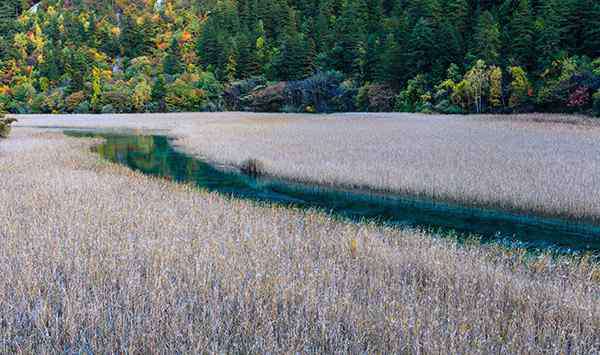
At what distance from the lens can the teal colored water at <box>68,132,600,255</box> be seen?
35.5 feet

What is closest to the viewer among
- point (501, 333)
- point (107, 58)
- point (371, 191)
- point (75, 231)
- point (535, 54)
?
point (501, 333)

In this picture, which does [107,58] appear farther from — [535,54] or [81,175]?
[81,175]

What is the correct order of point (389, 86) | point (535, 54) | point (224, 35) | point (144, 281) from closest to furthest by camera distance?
1. point (144, 281)
2. point (535, 54)
3. point (389, 86)
4. point (224, 35)

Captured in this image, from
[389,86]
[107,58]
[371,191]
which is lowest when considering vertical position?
[371,191]

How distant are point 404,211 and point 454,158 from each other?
7.01 metres

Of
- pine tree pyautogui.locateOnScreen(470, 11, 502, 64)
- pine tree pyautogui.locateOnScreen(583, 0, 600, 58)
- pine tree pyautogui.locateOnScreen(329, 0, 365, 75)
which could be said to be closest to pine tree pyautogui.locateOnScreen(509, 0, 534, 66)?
pine tree pyautogui.locateOnScreen(470, 11, 502, 64)

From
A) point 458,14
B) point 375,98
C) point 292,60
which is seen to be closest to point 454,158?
point 375,98

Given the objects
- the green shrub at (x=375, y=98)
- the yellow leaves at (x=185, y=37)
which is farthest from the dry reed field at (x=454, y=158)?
the yellow leaves at (x=185, y=37)

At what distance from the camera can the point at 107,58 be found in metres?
106

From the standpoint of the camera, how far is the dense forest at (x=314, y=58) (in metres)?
44.2

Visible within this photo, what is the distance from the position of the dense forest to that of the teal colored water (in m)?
19.3

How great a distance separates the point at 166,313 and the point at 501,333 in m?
3.74

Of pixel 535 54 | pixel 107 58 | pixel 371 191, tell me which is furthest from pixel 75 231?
pixel 107 58

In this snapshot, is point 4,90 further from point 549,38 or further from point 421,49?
point 549,38
